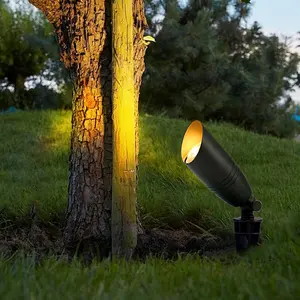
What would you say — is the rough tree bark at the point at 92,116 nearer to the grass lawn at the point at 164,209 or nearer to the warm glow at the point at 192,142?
the warm glow at the point at 192,142

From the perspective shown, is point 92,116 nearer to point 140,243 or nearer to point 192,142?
point 192,142

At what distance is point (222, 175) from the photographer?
2949 mm

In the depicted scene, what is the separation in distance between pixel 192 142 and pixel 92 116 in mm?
668

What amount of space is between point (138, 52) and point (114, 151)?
671 millimetres

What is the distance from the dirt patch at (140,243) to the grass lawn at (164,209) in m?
0.18

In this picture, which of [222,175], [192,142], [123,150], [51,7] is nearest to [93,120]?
[123,150]

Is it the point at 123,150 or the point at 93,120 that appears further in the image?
the point at 93,120

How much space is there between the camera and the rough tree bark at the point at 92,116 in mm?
3457

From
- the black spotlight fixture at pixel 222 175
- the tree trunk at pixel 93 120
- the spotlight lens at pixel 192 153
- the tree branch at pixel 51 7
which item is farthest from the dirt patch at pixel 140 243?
the tree branch at pixel 51 7

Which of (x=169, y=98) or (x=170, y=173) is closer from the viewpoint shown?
(x=170, y=173)

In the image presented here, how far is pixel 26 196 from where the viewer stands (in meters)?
4.55

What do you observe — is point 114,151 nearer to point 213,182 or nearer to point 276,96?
point 213,182

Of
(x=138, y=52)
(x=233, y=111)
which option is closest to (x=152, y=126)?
(x=138, y=52)

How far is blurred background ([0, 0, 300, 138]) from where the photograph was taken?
1191 cm
